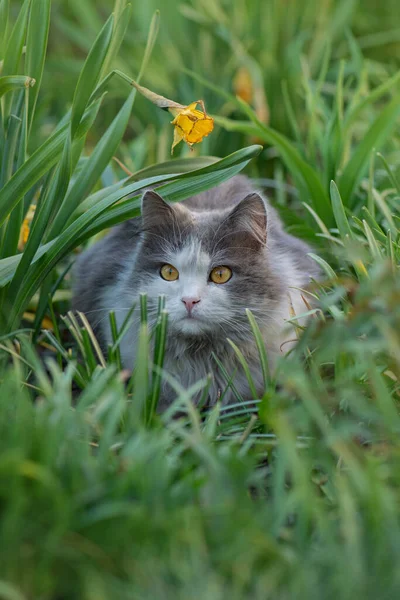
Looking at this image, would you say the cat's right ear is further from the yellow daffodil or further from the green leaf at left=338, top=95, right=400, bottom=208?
the green leaf at left=338, top=95, right=400, bottom=208

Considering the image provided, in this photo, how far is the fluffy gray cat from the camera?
221 centimetres

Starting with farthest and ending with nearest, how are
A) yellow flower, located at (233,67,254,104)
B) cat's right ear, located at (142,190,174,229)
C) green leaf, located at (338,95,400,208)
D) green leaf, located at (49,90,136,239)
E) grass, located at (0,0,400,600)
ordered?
yellow flower, located at (233,67,254,104) < green leaf, located at (338,95,400,208) < green leaf, located at (49,90,136,239) < cat's right ear, located at (142,190,174,229) < grass, located at (0,0,400,600)

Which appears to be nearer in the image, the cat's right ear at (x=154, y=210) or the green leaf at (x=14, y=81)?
the green leaf at (x=14, y=81)

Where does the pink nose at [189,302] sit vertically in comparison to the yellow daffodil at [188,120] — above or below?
below

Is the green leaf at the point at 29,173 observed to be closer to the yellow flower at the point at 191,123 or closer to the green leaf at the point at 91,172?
the green leaf at the point at 91,172

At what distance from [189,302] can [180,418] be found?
0.33 m

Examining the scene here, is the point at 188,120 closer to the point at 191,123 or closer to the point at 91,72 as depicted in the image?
the point at 191,123

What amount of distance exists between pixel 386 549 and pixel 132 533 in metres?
0.44

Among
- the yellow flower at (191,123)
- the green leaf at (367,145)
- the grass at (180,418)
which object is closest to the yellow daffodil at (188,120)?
the yellow flower at (191,123)

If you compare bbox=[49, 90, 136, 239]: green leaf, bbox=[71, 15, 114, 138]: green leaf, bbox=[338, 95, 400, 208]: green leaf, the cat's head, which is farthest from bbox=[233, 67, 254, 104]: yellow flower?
Result: bbox=[71, 15, 114, 138]: green leaf

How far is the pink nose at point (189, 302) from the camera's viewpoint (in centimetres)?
212

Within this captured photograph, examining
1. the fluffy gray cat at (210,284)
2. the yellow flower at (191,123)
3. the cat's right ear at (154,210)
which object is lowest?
the fluffy gray cat at (210,284)

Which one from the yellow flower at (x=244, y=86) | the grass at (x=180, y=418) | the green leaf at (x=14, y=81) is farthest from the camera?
the yellow flower at (x=244, y=86)

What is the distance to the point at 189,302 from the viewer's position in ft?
6.97
